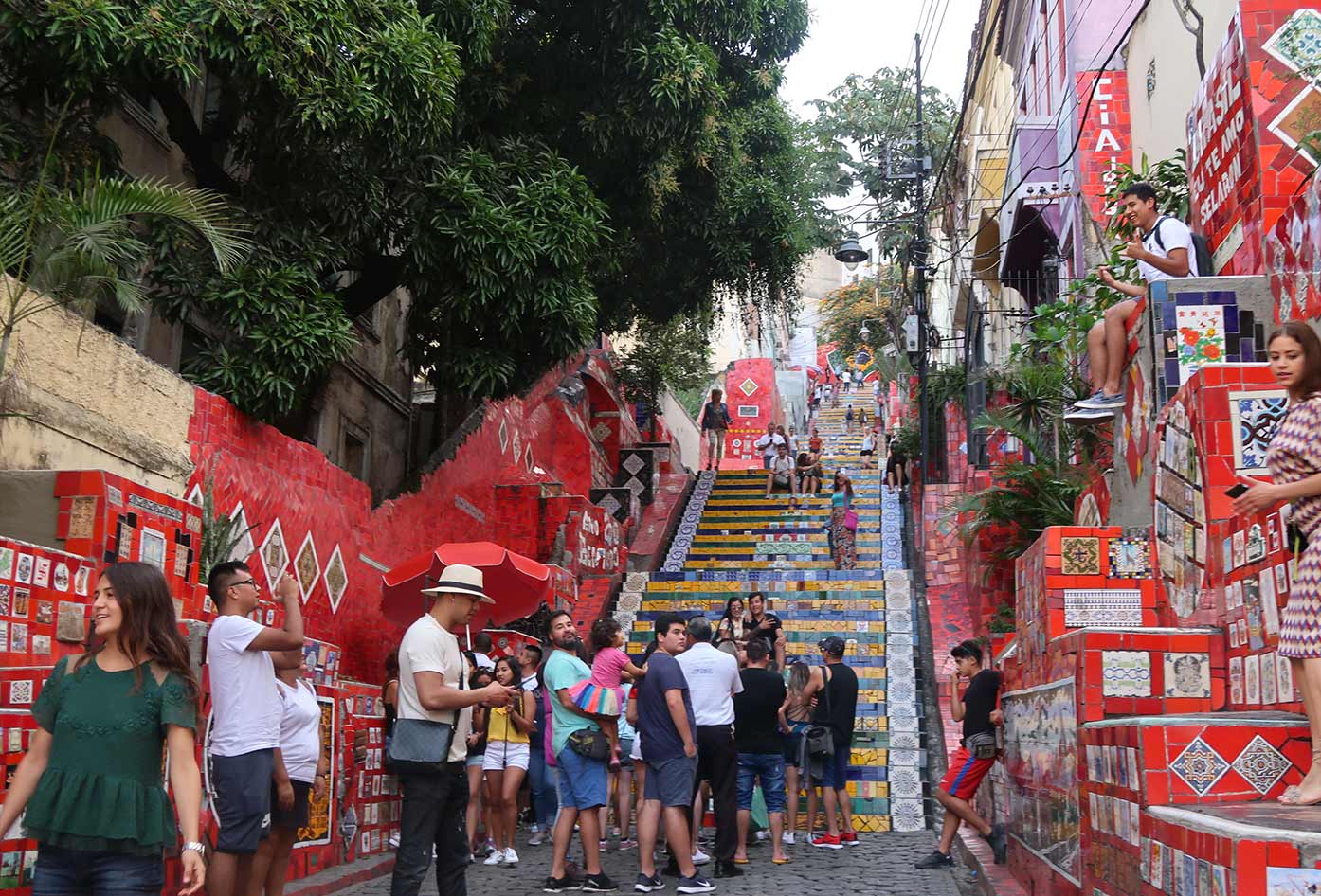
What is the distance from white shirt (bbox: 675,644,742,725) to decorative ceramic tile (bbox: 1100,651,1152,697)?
142 inches

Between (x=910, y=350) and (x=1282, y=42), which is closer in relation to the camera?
(x=1282, y=42)

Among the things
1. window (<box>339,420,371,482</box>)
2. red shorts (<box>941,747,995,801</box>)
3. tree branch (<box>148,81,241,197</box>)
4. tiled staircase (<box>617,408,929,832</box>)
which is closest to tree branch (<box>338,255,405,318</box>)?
tree branch (<box>148,81,241,197</box>)

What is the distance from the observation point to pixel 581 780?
30.1ft

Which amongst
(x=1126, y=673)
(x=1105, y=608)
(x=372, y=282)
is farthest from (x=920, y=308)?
(x=1126, y=673)

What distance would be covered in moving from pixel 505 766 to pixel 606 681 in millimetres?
1549

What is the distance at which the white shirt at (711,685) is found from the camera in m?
9.87

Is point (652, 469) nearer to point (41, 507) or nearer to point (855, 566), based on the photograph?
point (855, 566)

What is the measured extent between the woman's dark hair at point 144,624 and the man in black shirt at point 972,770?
6.91 m

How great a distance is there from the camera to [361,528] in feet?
46.4

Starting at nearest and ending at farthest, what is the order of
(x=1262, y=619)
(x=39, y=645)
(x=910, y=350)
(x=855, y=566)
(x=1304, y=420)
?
(x=1304, y=420) < (x=1262, y=619) < (x=39, y=645) < (x=855, y=566) < (x=910, y=350)

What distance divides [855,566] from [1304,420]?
50.3ft

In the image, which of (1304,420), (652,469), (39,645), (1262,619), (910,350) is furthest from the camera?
(652,469)

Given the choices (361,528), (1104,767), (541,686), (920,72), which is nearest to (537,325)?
(361,528)

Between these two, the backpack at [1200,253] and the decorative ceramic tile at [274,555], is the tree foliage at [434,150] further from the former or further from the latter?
the backpack at [1200,253]
